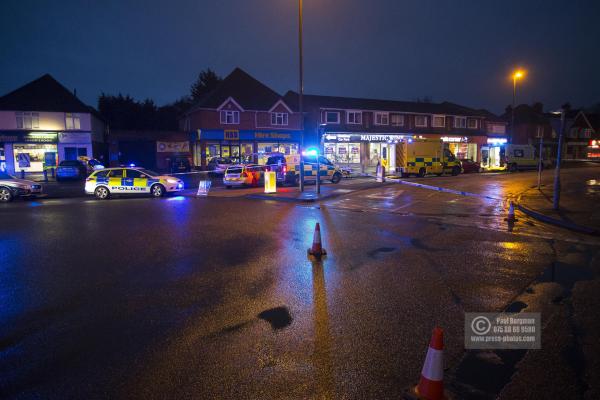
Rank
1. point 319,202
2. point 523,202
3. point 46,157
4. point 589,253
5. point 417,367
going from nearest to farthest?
point 417,367 < point 589,253 < point 523,202 < point 319,202 < point 46,157

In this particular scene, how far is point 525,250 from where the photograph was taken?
8031mm

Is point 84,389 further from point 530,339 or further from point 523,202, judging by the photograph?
point 523,202

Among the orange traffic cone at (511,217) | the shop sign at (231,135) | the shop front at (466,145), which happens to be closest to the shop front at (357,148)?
the shop sign at (231,135)

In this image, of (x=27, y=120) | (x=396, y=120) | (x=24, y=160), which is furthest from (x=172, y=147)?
(x=396, y=120)

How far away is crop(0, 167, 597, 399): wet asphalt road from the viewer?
3523 mm

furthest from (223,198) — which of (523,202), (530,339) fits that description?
(530,339)

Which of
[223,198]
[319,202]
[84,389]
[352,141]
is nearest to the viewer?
[84,389]

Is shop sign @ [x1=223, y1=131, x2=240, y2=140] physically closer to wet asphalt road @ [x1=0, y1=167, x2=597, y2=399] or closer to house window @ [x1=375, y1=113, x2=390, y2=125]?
house window @ [x1=375, y1=113, x2=390, y2=125]

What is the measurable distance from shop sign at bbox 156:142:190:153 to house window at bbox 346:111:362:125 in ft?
60.4

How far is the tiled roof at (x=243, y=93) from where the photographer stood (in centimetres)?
4297

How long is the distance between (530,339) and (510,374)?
878 mm

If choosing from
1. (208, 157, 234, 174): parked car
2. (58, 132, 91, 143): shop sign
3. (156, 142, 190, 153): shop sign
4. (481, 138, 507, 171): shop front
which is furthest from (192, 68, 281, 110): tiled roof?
(481, 138, 507, 171): shop front

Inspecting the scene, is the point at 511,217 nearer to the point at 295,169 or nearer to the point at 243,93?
the point at 295,169

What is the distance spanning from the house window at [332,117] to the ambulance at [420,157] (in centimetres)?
1579
